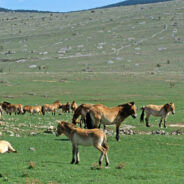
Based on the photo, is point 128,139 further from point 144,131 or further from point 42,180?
point 42,180

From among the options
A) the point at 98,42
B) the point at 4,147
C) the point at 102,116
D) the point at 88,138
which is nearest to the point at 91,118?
the point at 102,116

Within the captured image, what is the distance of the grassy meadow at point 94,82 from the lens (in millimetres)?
11719

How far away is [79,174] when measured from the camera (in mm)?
10914

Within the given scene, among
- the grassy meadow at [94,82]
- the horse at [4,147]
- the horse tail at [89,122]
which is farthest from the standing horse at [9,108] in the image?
the horse at [4,147]

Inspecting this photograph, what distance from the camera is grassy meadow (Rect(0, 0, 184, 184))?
461 inches

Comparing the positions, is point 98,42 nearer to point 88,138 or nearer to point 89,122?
point 89,122

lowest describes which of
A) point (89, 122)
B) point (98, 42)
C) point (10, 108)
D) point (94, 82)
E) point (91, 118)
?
point (89, 122)

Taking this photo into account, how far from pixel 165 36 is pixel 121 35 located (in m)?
11.2

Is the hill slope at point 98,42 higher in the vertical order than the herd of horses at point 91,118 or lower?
higher

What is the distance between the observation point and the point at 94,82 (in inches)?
2149

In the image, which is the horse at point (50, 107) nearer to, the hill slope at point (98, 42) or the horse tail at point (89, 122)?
the horse tail at point (89, 122)

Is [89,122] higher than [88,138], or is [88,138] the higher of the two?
[89,122]

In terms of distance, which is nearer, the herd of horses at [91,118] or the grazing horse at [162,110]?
the herd of horses at [91,118]

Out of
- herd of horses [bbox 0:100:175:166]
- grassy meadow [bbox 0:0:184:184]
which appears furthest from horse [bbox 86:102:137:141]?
grassy meadow [bbox 0:0:184:184]
